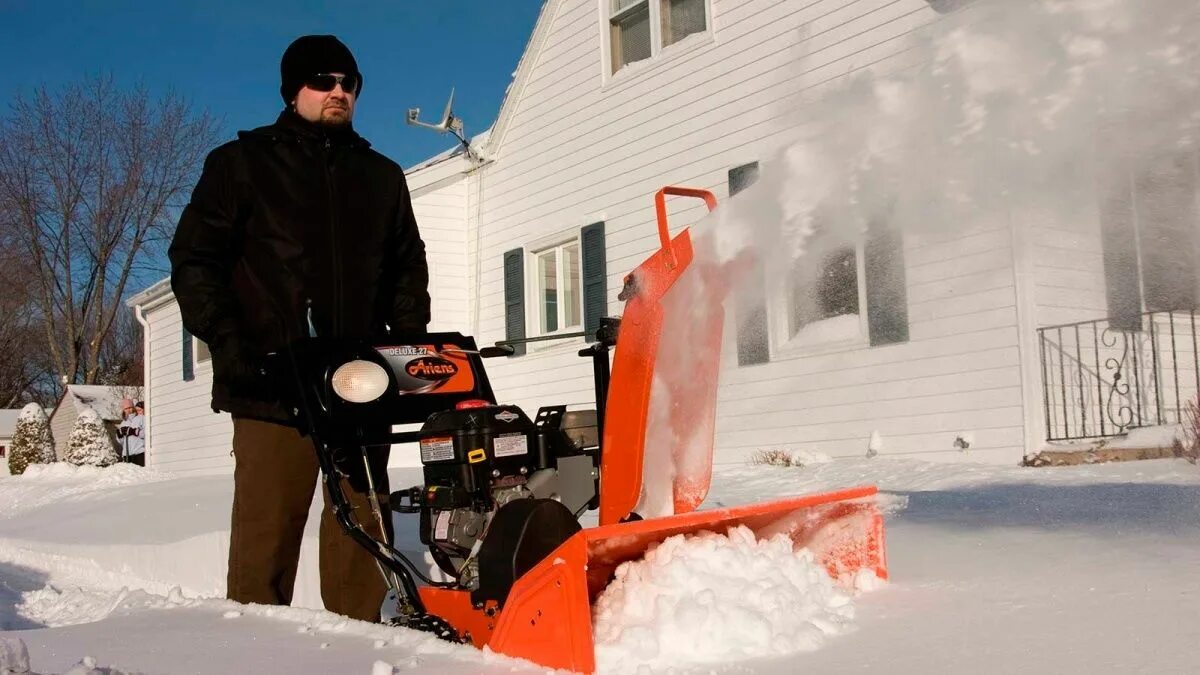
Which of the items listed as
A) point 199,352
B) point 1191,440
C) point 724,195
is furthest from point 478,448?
point 199,352

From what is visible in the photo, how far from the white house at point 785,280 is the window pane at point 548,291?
0.02 meters

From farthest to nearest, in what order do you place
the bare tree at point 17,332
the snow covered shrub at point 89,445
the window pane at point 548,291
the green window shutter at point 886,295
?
the bare tree at point 17,332 → the snow covered shrub at point 89,445 → the window pane at point 548,291 → the green window shutter at point 886,295

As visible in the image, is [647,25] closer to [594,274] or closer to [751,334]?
[594,274]

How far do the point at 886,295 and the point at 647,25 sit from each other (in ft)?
13.6

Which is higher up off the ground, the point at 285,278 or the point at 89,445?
the point at 285,278

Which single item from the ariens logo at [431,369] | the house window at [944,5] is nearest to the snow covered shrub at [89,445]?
the house window at [944,5]

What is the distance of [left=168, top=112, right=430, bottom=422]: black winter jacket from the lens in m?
Answer: 3.09

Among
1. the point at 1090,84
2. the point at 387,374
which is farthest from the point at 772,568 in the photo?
the point at 1090,84

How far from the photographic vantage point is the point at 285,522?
3.21 m

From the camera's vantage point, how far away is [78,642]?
107 inches

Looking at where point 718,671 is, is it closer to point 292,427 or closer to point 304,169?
point 292,427

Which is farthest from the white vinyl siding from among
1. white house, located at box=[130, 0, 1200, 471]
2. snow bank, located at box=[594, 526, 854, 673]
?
snow bank, located at box=[594, 526, 854, 673]

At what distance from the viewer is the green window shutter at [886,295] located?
789cm

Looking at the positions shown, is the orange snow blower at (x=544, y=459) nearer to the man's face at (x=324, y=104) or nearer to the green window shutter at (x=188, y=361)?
the man's face at (x=324, y=104)
